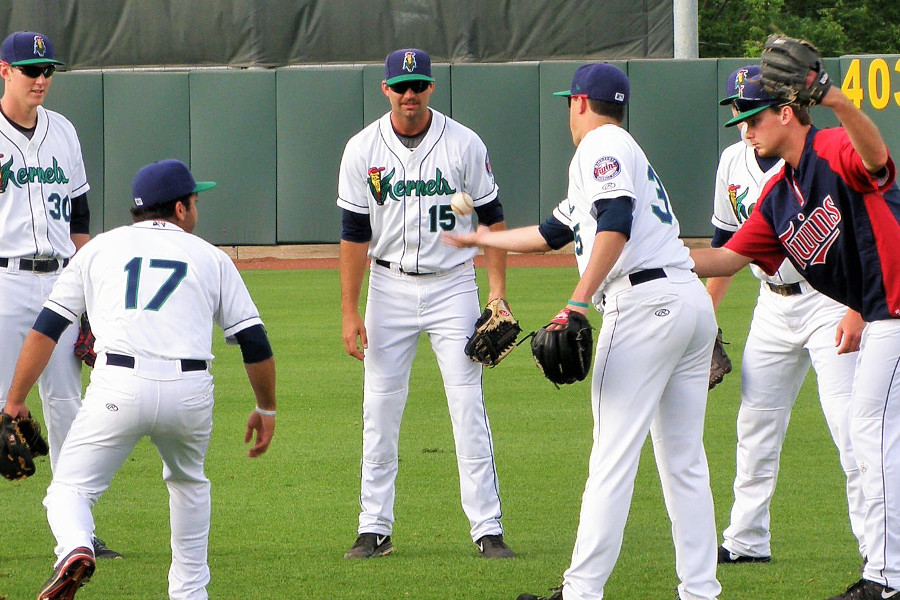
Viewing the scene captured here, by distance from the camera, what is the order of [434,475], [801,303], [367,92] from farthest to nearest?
[367,92] < [434,475] < [801,303]

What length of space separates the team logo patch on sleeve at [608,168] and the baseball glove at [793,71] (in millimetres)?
590

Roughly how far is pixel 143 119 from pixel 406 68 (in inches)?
622

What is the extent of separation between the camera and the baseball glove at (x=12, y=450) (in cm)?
464

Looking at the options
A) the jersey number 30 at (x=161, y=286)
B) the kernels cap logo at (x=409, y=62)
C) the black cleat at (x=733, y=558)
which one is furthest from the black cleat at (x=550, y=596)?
the kernels cap logo at (x=409, y=62)

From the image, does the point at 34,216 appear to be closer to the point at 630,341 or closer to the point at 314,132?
the point at 630,341

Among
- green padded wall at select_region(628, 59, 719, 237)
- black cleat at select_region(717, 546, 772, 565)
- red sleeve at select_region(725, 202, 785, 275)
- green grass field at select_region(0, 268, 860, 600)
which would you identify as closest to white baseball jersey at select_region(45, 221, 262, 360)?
green grass field at select_region(0, 268, 860, 600)

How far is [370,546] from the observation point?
5488 millimetres

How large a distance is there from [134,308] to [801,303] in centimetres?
283

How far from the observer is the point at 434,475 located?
22.7 ft

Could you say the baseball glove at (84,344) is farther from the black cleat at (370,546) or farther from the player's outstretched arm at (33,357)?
the black cleat at (370,546)

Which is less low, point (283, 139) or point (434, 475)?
point (283, 139)

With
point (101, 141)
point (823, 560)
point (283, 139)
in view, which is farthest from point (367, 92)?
point (823, 560)

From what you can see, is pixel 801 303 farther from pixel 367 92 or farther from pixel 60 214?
pixel 367 92

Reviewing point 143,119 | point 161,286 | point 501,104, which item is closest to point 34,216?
point 161,286
